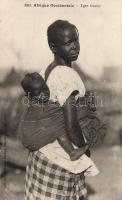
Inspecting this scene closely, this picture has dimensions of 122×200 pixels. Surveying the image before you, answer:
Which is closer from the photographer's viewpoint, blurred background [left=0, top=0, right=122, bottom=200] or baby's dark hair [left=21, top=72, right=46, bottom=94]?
baby's dark hair [left=21, top=72, right=46, bottom=94]

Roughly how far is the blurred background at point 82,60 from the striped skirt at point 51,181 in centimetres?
9

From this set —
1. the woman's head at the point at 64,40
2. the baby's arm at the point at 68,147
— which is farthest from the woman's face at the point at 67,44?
the baby's arm at the point at 68,147

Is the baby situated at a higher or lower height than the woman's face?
lower

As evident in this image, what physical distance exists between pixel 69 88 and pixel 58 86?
0.03m

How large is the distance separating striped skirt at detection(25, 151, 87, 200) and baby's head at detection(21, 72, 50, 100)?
6.2 inches

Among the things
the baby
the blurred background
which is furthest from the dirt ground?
the baby

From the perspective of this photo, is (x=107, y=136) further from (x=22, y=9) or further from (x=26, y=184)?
(x=22, y=9)

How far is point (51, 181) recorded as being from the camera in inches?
43.8

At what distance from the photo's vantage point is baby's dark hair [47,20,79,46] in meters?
1.09

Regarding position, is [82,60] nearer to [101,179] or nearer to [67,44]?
[67,44]

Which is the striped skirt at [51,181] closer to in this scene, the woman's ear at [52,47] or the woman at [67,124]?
the woman at [67,124]

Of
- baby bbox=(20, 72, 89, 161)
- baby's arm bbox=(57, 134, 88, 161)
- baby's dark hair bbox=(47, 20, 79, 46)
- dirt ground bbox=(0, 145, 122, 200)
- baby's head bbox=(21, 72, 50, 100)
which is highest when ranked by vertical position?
baby's dark hair bbox=(47, 20, 79, 46)

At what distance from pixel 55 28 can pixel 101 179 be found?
1.47 feet

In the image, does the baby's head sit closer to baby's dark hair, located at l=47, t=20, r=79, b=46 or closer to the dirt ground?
baby's dark hair, located at l=47, t=20, r=79, b=46
